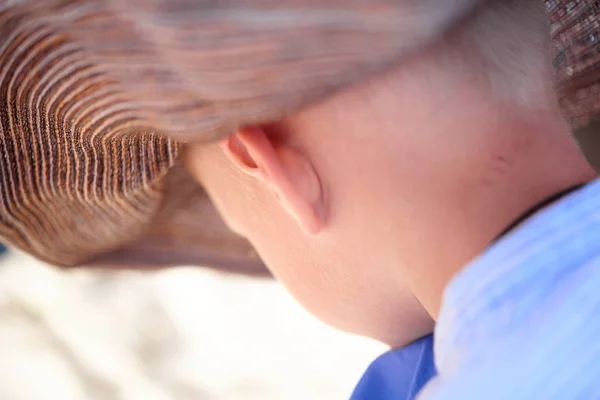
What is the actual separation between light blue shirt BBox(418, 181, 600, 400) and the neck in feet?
0.05

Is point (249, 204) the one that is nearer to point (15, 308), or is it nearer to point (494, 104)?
point (494, 104)

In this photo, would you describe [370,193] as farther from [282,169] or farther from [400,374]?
[400,374]

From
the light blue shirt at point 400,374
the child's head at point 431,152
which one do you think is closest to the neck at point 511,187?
the child's head at point 431,152

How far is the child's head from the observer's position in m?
0.25

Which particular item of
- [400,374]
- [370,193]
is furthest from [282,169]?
[400,374]

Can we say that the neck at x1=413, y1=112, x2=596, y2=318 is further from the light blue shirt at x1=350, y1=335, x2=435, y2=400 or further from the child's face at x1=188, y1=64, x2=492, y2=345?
the light blue shirt at x1=350, y1=335, x2=435, y2=400

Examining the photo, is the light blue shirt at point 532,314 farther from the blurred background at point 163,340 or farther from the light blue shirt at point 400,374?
the blurred background at point 163,340

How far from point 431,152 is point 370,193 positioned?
0.04 m

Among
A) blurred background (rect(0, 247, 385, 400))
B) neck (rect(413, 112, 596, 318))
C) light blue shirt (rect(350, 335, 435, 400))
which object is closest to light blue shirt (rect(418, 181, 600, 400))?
neck (rect(413, 112, 596, 318))

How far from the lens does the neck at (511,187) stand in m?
0.26

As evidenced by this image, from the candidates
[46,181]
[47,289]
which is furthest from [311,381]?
[46,181]

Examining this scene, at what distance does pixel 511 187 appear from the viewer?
0.26 meters

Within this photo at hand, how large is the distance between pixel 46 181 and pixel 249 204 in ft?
0.44

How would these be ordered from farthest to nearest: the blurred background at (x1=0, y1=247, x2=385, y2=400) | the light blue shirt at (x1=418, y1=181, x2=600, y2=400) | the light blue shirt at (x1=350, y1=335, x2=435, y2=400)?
1. the blurred background at (x1=0, y1=247, x2=385, y2=400)
2. the light blue shirt at (x1=350, y1=335, x2=435, y2=400)
3. the light blue shirt at (x1=418, y1=181, x2=600, y2=400)
